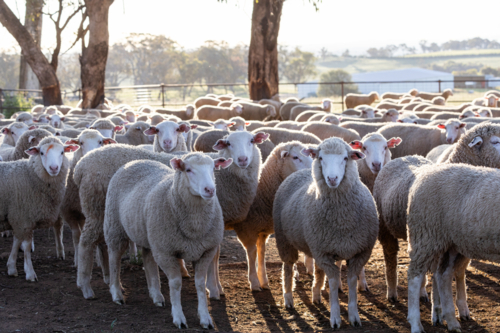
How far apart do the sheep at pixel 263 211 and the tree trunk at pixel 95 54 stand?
12.2 m

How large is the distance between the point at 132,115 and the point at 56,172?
748cm

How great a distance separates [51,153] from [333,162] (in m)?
3.19

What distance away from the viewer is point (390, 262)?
4973 millimetres

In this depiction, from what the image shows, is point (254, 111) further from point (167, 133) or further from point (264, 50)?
point (167, 133)

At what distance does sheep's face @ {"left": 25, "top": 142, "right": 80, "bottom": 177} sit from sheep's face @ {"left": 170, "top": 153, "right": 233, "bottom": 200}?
2073 mm

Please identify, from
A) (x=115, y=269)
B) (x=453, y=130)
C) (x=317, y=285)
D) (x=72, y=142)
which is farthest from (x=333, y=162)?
(x=453, y=130)

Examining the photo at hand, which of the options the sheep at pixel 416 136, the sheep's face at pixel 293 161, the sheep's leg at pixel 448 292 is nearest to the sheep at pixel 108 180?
the sheep's face at pixel 293 161

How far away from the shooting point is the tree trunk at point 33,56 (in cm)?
1595

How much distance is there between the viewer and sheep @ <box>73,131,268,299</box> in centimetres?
536

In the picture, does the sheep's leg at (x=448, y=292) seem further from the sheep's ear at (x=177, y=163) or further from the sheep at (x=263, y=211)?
the sheep's ear at (x=177, y=163)

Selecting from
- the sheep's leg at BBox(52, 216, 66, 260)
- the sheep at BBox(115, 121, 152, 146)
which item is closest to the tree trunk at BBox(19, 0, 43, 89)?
the sheep at BBox(115, 121, 152, 146)

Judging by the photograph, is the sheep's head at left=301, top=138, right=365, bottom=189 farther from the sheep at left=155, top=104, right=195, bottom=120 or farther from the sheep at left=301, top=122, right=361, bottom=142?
the sheep at left=155, top=104, right=195, bottom=120

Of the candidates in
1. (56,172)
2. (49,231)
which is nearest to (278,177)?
(56,172)

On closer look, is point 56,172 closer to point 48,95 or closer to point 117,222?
point 117,222
